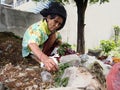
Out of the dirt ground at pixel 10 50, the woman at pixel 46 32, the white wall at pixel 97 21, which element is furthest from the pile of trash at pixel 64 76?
the white wall at pixel 97 21

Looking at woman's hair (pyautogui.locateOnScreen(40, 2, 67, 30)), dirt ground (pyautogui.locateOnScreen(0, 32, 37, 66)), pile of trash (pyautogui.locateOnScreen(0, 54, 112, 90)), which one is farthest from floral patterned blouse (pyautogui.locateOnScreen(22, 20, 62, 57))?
dirt ground (pyautogui.locateOnScreen(0, 32, 37, 66))

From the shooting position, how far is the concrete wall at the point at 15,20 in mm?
11141

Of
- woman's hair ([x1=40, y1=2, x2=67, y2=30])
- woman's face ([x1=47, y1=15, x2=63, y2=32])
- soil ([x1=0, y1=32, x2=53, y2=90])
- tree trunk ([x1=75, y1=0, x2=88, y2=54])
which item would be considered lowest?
soil ([x1=0, y1=32, x2=53, y2=90])

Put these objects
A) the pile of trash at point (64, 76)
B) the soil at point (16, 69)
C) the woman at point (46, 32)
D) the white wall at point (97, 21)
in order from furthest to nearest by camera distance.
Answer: the white wall at point (97, 21) → the soil at point (16, 69) → the pile of trash at point (64, 76) → the woman at point (46, 32)

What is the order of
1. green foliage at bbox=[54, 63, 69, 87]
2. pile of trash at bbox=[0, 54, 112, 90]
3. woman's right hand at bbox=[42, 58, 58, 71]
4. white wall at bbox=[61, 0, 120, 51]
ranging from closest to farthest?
woman's right hand at bbox=[42, 58, 58, 71] < pile of trash at bbox=[0, 54, 112, 90] < green foliage at bbox=[54, 63, 69, 87] < white wall at bbox=[61, 0, 120, 51]

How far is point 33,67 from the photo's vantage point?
7.57 metres

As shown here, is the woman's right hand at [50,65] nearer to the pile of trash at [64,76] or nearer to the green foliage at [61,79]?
the pile of trash at [64,76]

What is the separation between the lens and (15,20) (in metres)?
11.5

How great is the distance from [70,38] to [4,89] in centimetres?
1124

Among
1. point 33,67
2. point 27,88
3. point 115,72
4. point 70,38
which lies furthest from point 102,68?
point 70,38

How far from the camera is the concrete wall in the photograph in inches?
439

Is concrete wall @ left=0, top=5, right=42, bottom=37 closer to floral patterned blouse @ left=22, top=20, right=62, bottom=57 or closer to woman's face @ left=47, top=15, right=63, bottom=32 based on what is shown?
floral patterned blouse @ left=22, top=20, right=62, bottom=57

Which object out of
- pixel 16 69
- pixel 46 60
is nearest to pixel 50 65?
pixel 46 60

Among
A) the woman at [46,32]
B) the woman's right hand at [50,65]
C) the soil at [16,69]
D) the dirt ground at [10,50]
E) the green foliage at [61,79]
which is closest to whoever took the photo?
the woman's right hand at [50,65]
